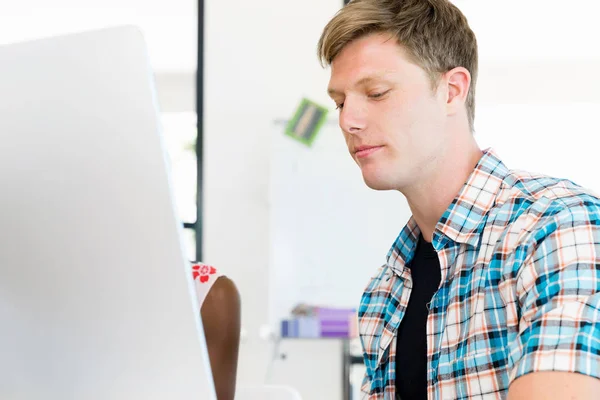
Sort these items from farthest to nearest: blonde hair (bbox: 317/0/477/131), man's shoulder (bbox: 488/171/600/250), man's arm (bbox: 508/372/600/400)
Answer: blonde hair (bbox: 317/0/477/131) → man's shoulder (bbox: 488/171/600/250) → man's arm (bbox: 508/372/600/400)

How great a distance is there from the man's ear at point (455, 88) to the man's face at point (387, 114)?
0.04 meters

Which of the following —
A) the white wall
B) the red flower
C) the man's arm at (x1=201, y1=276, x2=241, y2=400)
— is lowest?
the man's arm at (x1=201, y1=276, x2=241, y2=400)

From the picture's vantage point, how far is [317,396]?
3.42 meters

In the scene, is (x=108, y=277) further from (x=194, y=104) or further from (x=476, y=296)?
(x=194, y=104)

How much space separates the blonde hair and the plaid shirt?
0.57 ft

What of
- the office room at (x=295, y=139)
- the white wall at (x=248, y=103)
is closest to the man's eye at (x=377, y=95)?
the office room at (x=295, y=139)

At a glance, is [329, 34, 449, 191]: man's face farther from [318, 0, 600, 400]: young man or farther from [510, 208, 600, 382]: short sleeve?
[510, 208, 600, 382]: short sleeve

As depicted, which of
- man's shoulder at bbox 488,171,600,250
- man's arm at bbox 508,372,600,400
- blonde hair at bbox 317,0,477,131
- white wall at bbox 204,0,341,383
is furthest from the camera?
white wall at bbox 204,0,341,383

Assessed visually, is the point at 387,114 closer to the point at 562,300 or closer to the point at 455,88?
the point at 455,88

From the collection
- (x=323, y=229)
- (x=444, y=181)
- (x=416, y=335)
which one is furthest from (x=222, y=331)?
(x=323, y=229)

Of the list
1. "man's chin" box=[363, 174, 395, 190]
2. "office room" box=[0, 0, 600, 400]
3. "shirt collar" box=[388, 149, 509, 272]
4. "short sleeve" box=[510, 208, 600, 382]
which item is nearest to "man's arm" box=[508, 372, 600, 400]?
"short sleeve" box=[510, 208, 600, 382]

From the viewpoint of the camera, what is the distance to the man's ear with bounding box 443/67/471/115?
113 cm

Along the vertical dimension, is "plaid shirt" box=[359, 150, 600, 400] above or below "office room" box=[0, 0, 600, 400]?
below

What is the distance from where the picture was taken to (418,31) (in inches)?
43.6
